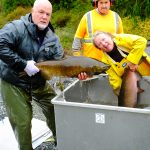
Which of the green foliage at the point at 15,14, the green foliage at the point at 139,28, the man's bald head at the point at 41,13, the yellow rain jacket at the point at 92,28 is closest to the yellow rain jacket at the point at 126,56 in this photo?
the man's bald head at the point at 41,13

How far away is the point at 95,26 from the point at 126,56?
3.78 ft

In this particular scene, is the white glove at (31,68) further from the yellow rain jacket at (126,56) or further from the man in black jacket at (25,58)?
the yellow rain jacket at (126,56)

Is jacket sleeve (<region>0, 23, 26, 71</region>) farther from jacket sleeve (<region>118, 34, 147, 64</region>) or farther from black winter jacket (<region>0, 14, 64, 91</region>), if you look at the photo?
jacket sleeve (<region>118, 34, 147, 64</region>)

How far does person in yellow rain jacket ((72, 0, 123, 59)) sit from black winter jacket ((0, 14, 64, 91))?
748mm

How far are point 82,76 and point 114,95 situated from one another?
688 millimetres

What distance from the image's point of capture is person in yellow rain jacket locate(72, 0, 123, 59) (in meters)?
5.41

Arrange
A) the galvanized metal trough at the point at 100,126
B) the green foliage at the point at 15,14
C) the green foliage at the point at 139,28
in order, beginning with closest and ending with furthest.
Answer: the galvanized metal trough at the point at 100,126, the green foliage at the point at 139,28, the green foliage at the point at 15,14

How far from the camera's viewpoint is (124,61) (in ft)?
14.5

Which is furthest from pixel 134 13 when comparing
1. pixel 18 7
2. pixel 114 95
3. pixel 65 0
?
pixel 18 7

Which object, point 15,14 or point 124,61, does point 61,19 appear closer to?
point 15,14

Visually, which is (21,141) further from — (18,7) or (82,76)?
(18,7)

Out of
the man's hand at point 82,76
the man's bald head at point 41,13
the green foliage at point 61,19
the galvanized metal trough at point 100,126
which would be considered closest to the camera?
the galvanized metal trough at point 100,126

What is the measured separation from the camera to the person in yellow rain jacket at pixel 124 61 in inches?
171

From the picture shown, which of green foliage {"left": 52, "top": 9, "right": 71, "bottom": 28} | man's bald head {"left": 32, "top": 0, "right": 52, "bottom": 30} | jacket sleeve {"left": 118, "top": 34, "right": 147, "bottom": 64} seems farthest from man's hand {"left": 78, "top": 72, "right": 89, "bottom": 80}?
green foliage {"left": 52, "top": 9, "right": 71, "bottom": 28}
